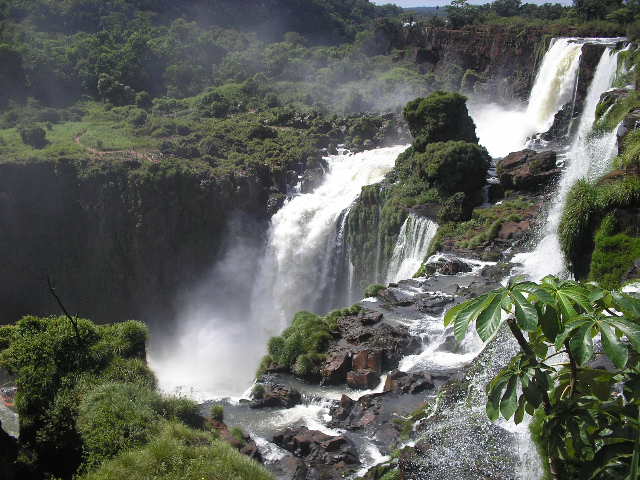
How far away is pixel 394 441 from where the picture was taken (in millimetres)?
13375

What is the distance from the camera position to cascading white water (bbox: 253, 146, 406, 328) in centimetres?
3123

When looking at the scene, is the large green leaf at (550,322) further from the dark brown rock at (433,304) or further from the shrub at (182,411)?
the dark brown rock at (433,304)

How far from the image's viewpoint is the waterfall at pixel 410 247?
25.7 m

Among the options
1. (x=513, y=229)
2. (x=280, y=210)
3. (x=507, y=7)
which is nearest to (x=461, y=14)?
(x=507, y=7)

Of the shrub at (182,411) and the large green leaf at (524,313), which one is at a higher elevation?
the large green leaf at (524,313)

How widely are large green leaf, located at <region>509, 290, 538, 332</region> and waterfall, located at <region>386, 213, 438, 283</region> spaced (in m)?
22.0

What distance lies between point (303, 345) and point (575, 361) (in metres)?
15.6

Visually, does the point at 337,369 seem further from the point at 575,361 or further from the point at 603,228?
the point at 575,361

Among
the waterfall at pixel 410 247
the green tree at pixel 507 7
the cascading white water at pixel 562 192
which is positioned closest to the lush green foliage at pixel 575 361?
the cascading white water at pixel 562 192

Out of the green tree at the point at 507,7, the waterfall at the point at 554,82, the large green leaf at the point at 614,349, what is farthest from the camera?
the green tree at the point at 507,7

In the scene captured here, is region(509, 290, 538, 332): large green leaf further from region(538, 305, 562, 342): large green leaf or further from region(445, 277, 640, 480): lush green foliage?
region(538, 305, 562, 342): large green leaf

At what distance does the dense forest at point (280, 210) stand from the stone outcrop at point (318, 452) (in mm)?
59

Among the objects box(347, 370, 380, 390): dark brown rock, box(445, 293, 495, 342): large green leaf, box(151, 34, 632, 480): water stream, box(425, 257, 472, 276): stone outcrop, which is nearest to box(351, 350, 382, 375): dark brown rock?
box(347, 370, 380, 390): dark brown rock

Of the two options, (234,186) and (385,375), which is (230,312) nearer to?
(234,186)
